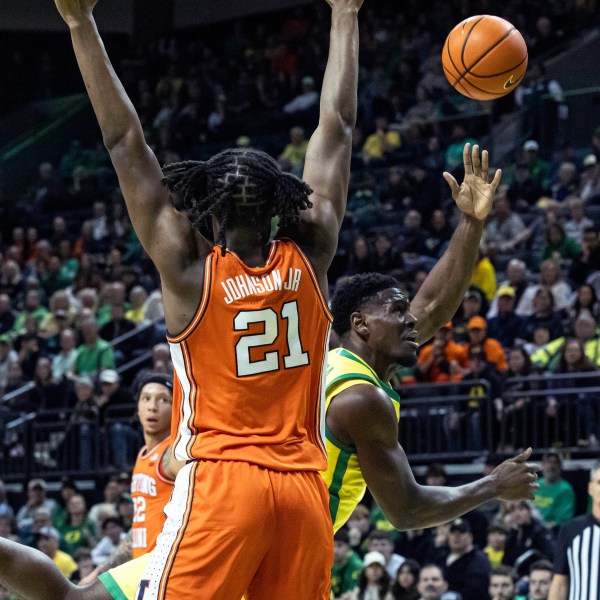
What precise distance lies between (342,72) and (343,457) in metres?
1.38

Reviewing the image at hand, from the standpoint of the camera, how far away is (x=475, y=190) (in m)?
5.31

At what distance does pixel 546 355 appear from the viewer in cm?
1099

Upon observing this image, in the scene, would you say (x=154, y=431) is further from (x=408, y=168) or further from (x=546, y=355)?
(x=408, y=168)

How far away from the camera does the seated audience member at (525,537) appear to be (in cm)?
946

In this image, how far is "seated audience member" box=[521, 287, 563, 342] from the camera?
36.8 ft

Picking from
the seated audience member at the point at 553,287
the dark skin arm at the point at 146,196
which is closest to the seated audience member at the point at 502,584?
the seated audience member at the point at 553,287

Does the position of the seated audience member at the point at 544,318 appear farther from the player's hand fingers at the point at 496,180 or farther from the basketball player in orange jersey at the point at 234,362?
the basketball player in orange jersey at the point at 234,362

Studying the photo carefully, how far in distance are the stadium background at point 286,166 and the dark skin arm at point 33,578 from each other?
19.8 ft

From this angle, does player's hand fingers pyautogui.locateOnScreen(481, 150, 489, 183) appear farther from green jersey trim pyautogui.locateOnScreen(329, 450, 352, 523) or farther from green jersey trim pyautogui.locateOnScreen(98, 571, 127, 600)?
green jersey trim pyautogui.locateOnScreen(98, 571, 127, 600)

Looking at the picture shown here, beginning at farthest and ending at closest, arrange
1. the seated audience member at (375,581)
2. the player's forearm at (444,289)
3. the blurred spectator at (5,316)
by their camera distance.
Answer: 1. the blurred spectator at (5,316)
2. the seated audience member at (375,581)
3. the player's forearm at (444,289)

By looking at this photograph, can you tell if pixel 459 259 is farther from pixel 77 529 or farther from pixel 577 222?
pixel 77 529

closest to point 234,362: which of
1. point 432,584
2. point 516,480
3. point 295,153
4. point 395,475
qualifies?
point 395,475

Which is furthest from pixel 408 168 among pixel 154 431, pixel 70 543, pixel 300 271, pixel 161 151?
pixel 300 271

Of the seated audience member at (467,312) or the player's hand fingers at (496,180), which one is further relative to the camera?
the seated audience member at (467,312)
